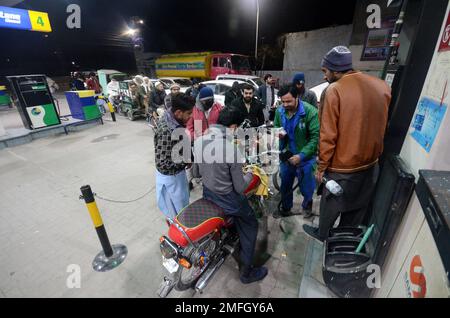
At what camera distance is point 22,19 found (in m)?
8.16

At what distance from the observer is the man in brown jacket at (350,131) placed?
1815mm

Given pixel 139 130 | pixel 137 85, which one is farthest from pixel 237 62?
pixel 139 130

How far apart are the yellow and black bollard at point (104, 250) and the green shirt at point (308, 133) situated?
2647 mm

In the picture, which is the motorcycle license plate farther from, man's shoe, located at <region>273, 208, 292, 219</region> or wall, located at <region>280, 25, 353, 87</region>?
wall, located at <region>280, 25, 353, 87</region>

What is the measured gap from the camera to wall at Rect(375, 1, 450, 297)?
1048 mm

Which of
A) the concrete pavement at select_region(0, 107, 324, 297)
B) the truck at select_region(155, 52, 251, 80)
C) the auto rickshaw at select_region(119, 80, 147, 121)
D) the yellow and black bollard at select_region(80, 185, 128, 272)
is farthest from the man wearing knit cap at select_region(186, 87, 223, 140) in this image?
the truck at select_region(155, 52, 251, 80)

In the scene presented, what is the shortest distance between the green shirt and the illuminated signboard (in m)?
10.9

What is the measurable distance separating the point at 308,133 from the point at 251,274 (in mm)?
1904

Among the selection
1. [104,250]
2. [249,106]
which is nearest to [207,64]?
[249,106]

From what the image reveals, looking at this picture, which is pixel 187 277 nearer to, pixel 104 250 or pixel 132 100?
pixel 104 250

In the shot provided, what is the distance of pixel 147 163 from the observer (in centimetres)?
550

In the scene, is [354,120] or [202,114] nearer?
[354,120]

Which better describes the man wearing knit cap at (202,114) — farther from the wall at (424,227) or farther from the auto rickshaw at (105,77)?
the auto rickshaw at (105,77)

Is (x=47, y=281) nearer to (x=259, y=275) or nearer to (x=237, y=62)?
(x=259, y=275)
